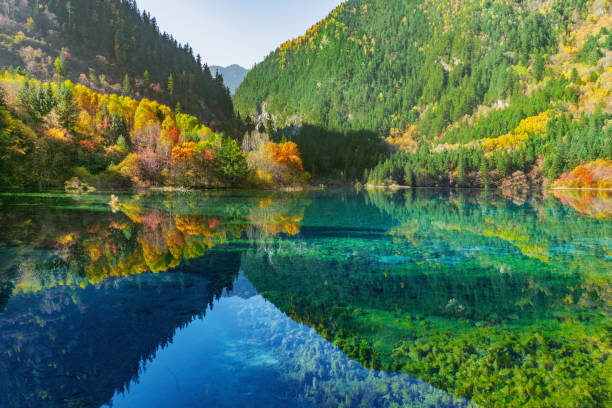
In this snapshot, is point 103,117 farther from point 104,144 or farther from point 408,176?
point 408,176

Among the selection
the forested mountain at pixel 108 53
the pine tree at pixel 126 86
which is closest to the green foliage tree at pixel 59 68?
the forested mountain at pixel 108 53

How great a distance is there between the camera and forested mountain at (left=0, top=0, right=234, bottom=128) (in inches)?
4220

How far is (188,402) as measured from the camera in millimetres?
5020

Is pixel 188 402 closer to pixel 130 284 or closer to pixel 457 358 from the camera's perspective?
pixel 457 358

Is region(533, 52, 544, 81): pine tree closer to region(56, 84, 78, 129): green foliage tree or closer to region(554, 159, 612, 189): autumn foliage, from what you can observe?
region(554, 159, 612, 189): autumn foliage

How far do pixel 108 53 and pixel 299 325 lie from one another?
154 metres

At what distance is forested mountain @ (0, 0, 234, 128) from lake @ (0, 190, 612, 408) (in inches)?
4478

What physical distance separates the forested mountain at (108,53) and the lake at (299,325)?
114 meters

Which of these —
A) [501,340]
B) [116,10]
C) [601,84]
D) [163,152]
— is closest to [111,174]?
[163,152]

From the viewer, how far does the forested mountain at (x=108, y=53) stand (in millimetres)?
107188

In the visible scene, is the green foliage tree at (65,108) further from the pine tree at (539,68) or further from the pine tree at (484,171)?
the pine tree at (539,68)

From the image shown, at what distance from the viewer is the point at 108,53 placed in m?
129

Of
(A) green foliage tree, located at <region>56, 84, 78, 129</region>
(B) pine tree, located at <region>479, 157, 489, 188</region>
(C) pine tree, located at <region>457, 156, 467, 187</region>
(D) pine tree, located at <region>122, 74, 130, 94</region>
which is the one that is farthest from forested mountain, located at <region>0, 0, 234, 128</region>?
(B) pine tree, located at <region>479, 157, 489, 188</region>

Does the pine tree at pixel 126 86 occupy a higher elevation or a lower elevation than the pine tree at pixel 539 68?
lower
